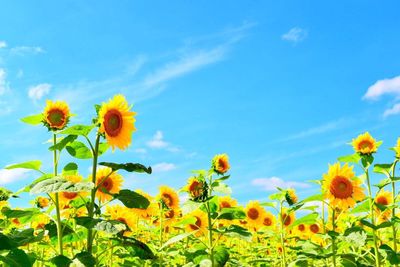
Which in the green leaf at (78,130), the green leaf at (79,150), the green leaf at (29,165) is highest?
the green leaf at (78,130)

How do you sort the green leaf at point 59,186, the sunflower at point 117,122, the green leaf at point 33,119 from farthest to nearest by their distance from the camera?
the green leaf at point 33,119 → the sunflower at point 117,122 → the green leaf at point 59,186

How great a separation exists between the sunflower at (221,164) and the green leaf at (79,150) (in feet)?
10.4

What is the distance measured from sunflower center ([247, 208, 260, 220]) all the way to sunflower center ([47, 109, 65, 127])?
4.34 m

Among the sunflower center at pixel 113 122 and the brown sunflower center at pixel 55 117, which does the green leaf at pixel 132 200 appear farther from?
the brown sunflower center at pixel 55 117

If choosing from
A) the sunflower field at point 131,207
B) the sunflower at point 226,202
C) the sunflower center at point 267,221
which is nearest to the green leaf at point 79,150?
the sunflower field at point 131,207

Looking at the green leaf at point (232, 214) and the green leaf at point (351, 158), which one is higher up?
the green leaf at point (351, 158)

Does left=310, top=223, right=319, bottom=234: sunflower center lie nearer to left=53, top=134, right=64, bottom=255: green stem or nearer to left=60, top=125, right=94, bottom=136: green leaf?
left=53, top=134, right=64, bottom=255: green stem

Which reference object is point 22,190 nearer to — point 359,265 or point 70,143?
point 70,143

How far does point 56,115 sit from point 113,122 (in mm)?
787

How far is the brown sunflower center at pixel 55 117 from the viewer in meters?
4.36

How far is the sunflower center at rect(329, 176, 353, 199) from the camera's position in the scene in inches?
207

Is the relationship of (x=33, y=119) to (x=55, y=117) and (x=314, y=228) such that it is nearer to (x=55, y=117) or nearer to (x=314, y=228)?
(x=55, y=117)

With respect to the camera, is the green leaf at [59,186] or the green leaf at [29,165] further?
the green leaf at [29,165]

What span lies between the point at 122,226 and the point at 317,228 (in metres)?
5.83
